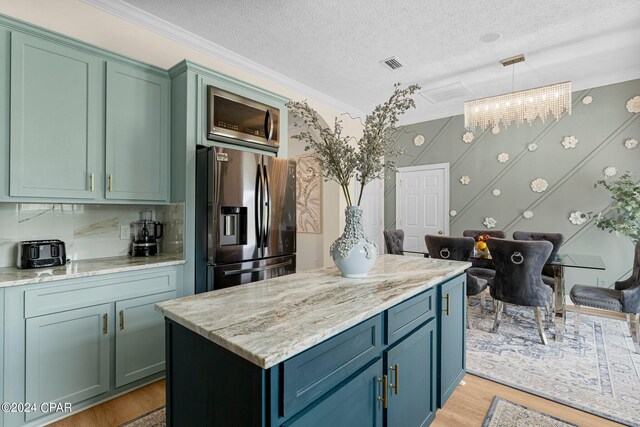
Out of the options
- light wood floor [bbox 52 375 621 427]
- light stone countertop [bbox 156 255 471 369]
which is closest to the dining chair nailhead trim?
light wood floor [bbox 52 375 621 427]

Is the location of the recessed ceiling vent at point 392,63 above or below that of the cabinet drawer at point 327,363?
above

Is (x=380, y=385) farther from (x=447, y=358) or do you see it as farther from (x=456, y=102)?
(x=456, y=102)

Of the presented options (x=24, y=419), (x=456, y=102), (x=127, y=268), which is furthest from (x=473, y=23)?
(x=24, y=419)

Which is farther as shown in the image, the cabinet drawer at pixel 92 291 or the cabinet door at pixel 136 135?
the cabinet door at pixel 136 135

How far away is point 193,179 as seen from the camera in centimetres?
243

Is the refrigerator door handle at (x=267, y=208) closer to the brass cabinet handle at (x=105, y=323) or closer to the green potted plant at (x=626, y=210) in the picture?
the brass cabinet handle at (x=105, y=323)

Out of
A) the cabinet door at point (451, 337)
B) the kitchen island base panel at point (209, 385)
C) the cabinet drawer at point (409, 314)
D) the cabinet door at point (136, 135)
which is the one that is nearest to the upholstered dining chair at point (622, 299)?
the cabinet door at point (451, 337)

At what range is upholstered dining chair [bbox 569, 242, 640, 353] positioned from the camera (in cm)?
280

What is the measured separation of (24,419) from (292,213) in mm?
2145

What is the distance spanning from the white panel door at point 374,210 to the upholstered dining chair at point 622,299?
3019 millimetres

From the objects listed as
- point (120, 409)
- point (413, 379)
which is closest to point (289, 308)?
point (413, 379)

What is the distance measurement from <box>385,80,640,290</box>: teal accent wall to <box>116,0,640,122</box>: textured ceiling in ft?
1.57

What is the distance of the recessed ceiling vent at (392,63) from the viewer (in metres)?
3.37

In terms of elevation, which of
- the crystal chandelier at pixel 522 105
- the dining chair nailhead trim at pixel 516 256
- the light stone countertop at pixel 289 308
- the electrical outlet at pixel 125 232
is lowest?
the dining chair nailhead trim at pixel 516 256
